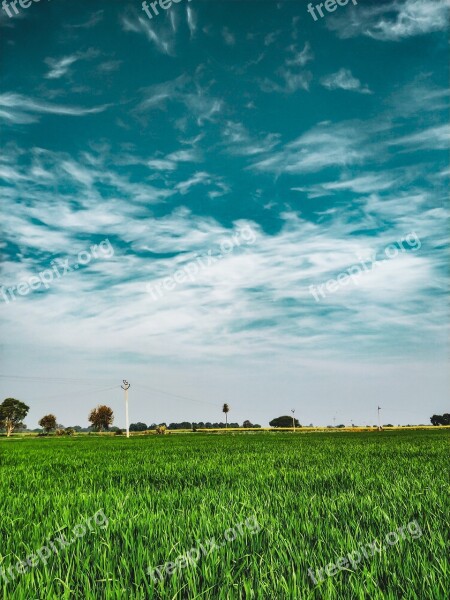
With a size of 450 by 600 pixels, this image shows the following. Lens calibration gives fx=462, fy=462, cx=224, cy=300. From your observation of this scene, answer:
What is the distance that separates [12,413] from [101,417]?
31.9 metres

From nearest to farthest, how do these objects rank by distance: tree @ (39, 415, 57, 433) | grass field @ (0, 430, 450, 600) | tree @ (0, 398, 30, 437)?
grass field @ (0, 430, 450, 600), tree @ (0, 398, 30, 437), tree @ (39, 415, 57, 433)

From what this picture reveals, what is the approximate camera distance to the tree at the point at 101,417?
564 feet

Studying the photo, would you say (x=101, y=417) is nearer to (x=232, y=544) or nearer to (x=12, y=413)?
(x=12, y=413)

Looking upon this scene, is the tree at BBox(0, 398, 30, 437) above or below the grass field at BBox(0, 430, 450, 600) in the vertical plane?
above

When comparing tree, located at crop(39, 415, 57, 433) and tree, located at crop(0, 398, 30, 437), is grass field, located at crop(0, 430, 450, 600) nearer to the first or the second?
tree, located at crop(0, 398, 30, 437)

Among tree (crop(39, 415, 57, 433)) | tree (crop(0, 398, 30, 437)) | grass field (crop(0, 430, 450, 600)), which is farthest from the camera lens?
tree (crop(39, 415, 57, 433))

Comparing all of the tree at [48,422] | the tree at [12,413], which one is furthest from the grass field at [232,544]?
the tree at [48,422]

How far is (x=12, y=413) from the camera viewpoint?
151625 millimetres

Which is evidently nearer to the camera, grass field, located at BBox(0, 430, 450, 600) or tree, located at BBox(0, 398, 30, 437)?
grass field, located at BBox(0, 430, 450, 600)

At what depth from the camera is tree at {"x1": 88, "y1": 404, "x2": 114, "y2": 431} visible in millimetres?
171875

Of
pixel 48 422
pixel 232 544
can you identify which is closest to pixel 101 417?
pixel 48 422

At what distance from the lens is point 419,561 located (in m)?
3.55

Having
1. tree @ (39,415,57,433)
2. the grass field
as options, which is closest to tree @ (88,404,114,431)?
tree @ (39,415,57,433)

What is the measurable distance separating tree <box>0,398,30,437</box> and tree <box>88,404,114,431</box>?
25.2 meters
